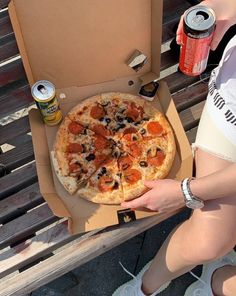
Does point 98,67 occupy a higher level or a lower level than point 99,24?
lower

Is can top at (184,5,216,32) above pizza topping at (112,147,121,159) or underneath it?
above

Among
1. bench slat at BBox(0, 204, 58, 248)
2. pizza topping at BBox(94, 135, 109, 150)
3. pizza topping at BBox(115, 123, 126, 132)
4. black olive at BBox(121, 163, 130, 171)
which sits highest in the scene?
pizza topping at BBox(115, 123, 126, 132)

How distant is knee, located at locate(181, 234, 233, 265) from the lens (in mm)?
1927

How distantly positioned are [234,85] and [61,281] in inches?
53.9

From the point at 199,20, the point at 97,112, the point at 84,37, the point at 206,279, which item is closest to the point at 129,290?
the point at 206,279

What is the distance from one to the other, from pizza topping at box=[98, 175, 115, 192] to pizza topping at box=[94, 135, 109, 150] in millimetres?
156

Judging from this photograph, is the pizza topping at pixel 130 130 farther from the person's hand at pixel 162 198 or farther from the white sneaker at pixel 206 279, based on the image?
the white sneaker at pixel 206 279

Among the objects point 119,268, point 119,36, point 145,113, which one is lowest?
point 119,268

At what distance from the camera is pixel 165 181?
2.02 m

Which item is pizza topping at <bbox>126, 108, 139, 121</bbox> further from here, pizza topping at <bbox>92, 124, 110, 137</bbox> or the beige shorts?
the beige shorts

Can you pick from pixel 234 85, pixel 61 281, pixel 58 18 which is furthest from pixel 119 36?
pixel 61 281

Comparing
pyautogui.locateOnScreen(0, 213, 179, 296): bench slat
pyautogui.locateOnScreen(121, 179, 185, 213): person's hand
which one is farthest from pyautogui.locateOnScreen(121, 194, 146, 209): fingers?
pyautogui.locateOnScreen(0, 213, 179, 296): bench slat

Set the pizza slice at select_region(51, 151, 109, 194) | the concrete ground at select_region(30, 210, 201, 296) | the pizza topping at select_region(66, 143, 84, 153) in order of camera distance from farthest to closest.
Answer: the concrete ground at select_region(30, 210, 201, 296), the pizza topping at select_region(66, 143, 84, 153), the pizza slice at select_region(51, 151, 109, 194)

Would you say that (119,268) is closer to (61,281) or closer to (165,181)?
(61,281)
